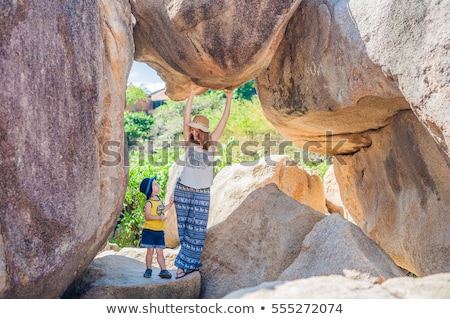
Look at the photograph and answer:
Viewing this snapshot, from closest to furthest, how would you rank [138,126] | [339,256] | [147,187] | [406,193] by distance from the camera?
[339,256] < [147,187] < [406,193] < [138,126]

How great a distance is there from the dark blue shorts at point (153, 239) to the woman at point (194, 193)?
8.9 inches

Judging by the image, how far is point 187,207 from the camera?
202 inches

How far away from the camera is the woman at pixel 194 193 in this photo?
200 inches

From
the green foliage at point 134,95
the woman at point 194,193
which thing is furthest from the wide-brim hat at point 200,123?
the green foliage at point 134,95

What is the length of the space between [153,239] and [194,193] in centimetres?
55

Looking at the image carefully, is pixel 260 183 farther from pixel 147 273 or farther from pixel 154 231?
pixel 147 273

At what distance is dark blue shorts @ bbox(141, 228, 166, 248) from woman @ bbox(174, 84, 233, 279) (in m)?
0.23

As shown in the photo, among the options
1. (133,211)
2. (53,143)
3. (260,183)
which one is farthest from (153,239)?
(133,211)

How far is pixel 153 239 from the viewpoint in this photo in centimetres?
507

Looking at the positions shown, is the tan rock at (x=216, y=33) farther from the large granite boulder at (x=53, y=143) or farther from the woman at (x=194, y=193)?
the large granite boulder at (x=53, y=143)

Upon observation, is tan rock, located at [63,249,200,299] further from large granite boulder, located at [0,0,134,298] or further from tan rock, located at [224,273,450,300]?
tan rock, located at [224,273,450,300]

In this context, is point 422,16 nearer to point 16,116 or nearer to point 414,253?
point 414,253

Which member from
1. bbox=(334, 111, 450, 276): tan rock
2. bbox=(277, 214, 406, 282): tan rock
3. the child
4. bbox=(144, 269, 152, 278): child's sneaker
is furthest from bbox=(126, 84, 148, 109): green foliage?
bbox=(277, 214, 406, 282): tan rock

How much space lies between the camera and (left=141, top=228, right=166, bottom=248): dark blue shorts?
5.05m
